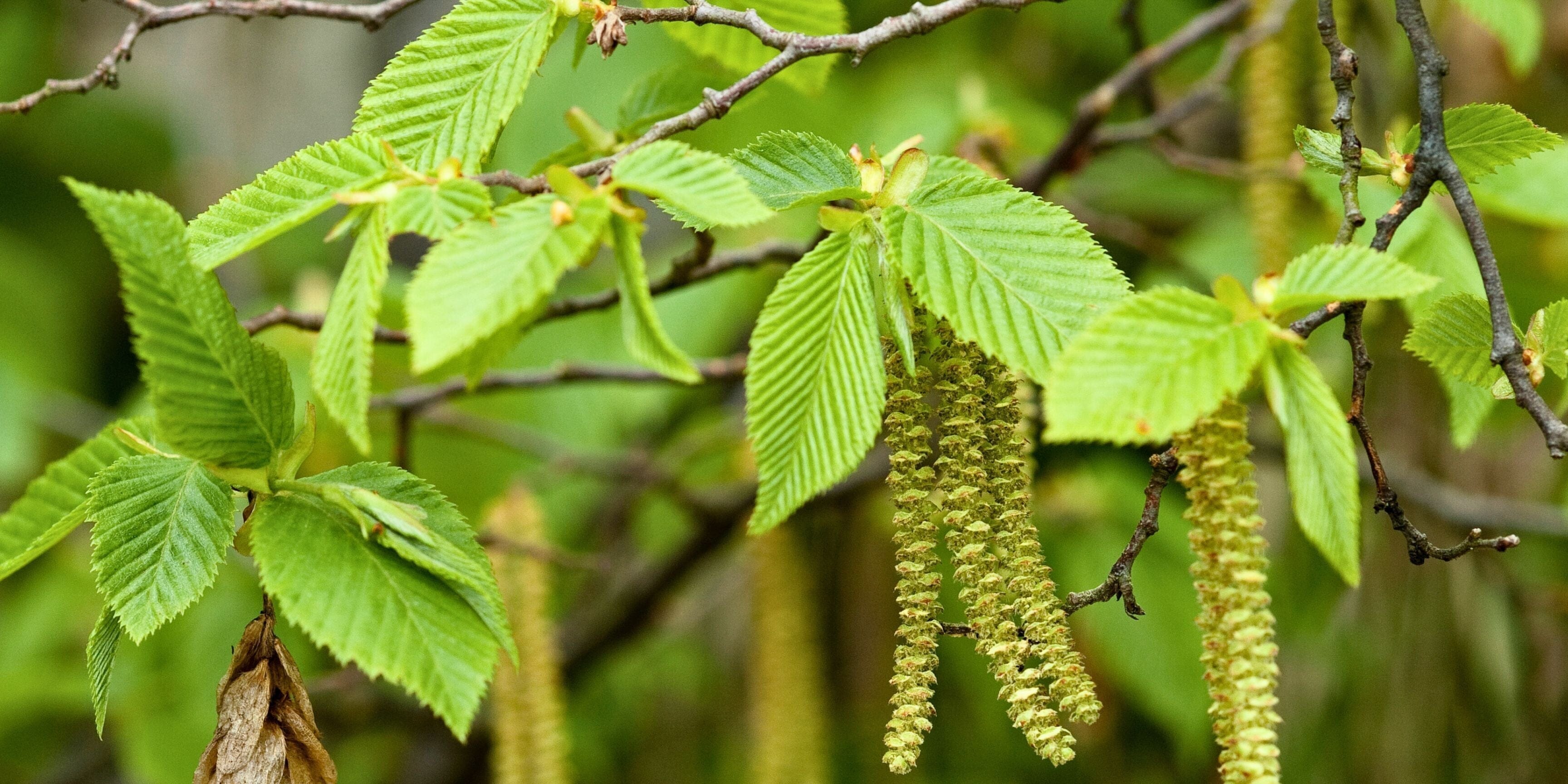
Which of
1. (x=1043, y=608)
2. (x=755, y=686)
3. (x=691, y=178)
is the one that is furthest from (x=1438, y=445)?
(x=691, y=178)

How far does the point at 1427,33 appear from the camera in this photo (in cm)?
63

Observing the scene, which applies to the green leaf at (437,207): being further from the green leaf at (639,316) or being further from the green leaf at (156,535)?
the green leaf at (156,535)

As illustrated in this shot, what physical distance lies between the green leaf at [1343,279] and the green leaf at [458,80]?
1.24 ft

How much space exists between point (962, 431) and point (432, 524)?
27 centimetres

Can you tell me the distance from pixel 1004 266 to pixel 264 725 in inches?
16.9

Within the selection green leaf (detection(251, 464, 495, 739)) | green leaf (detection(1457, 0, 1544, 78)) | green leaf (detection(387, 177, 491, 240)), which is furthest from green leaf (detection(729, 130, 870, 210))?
green leaf (detection(1457, 0, 1544, 78))

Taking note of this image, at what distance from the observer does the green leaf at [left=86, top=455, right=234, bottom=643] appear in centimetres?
58

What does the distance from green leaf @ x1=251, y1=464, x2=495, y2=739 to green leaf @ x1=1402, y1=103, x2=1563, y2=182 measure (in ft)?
1.76

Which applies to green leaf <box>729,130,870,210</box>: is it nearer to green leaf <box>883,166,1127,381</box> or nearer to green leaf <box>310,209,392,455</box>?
green leaf <box>883,166,1127,381</box>

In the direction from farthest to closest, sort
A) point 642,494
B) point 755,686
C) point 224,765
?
point 642,494
point 755,686
point 224,765

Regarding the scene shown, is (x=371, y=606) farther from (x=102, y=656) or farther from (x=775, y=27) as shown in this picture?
(x=775, y=27)

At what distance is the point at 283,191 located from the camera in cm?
58

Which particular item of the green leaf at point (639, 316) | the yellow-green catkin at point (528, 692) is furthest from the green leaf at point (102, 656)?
the yellow-green catkin at point (528, 692)

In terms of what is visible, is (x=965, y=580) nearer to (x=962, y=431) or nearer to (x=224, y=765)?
(x=962, y=431)
